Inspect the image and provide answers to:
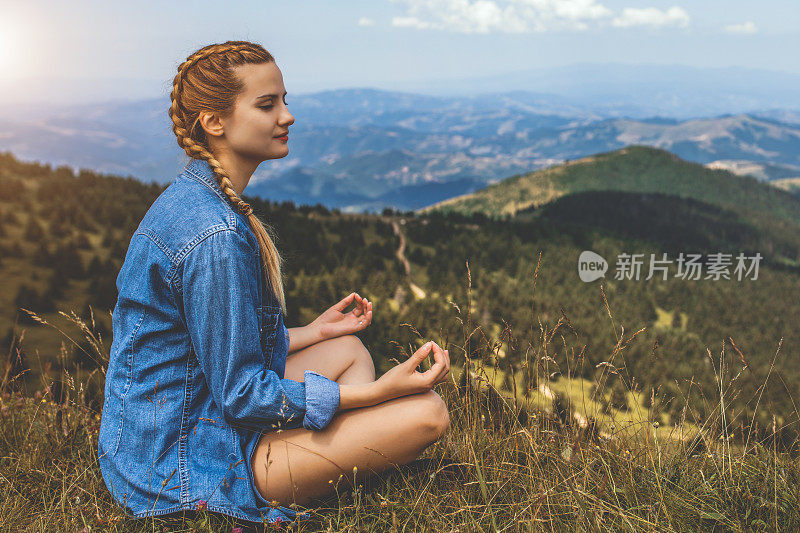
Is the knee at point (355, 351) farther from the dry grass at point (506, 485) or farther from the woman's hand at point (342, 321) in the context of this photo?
the dry grass at point (506, 485)

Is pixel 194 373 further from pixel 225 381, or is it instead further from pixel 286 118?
pixel 286 118

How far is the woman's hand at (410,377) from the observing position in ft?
9.31

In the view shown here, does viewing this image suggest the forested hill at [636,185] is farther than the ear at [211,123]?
Yes

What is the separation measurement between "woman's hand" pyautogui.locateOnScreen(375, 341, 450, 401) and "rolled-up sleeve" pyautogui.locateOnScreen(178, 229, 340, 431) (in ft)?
0.97

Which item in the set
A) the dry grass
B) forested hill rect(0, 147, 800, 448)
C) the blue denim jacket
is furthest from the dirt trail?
the blue denim jacket

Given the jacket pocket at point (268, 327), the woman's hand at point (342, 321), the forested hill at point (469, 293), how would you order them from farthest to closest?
the forested hill at point (469, 293)
the woman's hand at point (342, 321)
the jacket pocket at point (268, 327)

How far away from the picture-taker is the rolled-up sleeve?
99.3 inches

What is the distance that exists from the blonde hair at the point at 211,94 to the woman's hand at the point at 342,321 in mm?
1165

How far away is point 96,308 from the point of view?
10594 mm

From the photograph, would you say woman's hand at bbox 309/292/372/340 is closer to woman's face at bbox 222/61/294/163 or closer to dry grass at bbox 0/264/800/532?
dry grass at bbox 0/264/800/532

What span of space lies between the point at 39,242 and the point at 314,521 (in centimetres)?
1382

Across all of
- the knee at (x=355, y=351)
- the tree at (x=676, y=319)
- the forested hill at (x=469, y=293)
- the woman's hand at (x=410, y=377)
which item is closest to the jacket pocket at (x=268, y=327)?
the woman's hand at (x=410, y=377)

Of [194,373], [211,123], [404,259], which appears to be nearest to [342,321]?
[194,373]

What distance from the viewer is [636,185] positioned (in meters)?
149
